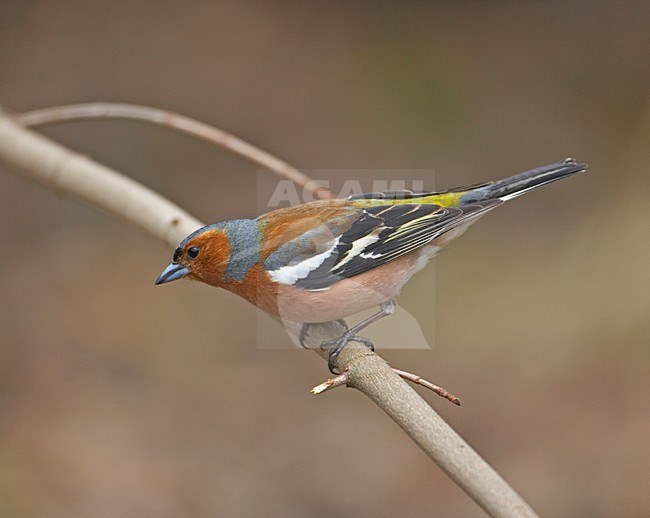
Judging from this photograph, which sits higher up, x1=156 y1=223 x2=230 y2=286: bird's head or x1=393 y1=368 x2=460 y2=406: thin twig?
x1=156 y1=223 x2=230 y2=286: bird's head

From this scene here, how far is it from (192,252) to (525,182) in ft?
4.29

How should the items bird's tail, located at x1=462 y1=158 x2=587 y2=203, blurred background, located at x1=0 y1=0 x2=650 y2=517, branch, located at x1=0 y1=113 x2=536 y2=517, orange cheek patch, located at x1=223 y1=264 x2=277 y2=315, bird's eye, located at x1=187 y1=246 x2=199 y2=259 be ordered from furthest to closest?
blurred background, located at x1=0 y1=0 x2=650 y2=517
orange cheek patch, located at x1=223 y1=264 x2=277 y2=315
bird's eye, located at x1=187 y1=246 x2=199 y2=259
bird's tail, located at x1=462 y1=158 x2=587 y2=203
branch, located at x1=0 y1=113 x2=536 y2=517

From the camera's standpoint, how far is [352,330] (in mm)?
3199

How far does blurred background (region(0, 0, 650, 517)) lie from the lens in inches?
198

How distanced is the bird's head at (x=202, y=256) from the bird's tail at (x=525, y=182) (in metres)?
1.07

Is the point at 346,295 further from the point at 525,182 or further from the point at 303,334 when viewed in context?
the point at 525,182

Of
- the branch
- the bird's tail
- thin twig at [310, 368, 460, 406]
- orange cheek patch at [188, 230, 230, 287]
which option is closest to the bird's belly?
the branch

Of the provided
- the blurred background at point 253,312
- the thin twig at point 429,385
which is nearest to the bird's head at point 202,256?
the thin twig at point 429,385

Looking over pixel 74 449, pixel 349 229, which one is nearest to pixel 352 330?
pixel 349 229

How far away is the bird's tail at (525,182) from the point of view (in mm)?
3002

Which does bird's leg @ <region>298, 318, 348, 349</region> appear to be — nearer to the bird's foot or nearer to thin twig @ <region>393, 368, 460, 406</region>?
the bird's foot

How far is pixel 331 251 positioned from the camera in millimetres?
3361

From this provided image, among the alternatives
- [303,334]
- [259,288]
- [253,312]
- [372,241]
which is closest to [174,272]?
[259,288]

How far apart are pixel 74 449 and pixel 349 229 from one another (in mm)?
2768
